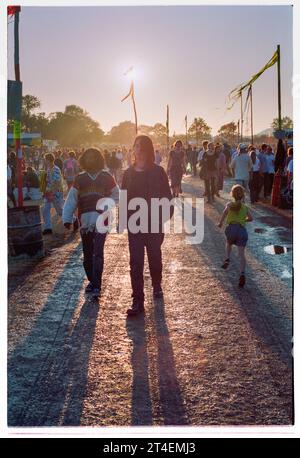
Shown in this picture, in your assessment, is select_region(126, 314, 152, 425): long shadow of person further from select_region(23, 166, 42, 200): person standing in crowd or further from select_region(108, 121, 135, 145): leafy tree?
select_region(108, 121, 135, 145): leafy tree

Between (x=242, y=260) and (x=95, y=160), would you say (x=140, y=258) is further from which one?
(x=242, y=260)

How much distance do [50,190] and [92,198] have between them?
553 centimetres

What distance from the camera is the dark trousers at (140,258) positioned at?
6270 millimetres

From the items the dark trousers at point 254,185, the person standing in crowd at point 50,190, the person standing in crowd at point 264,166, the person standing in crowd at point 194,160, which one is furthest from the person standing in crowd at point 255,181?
the person standing in crowd at point 194,160

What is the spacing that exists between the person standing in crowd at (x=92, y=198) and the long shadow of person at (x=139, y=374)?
1034 millimetres

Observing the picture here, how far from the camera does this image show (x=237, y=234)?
7504 millimetres

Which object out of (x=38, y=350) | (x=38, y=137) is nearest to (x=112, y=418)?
(x=38, y=350)

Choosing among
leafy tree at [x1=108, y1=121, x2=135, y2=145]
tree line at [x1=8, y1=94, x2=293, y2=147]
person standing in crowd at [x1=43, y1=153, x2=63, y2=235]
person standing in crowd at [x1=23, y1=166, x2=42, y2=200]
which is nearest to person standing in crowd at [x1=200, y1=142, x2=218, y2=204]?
person standing in crowd at [x1=23, y1=166, x2=42, y2=200]

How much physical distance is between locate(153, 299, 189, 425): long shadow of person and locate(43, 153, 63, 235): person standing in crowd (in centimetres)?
642

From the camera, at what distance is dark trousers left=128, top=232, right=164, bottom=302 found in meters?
6.27

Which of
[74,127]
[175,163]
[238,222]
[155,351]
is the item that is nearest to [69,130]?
[74,127]

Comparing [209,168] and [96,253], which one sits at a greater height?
[209,168]
